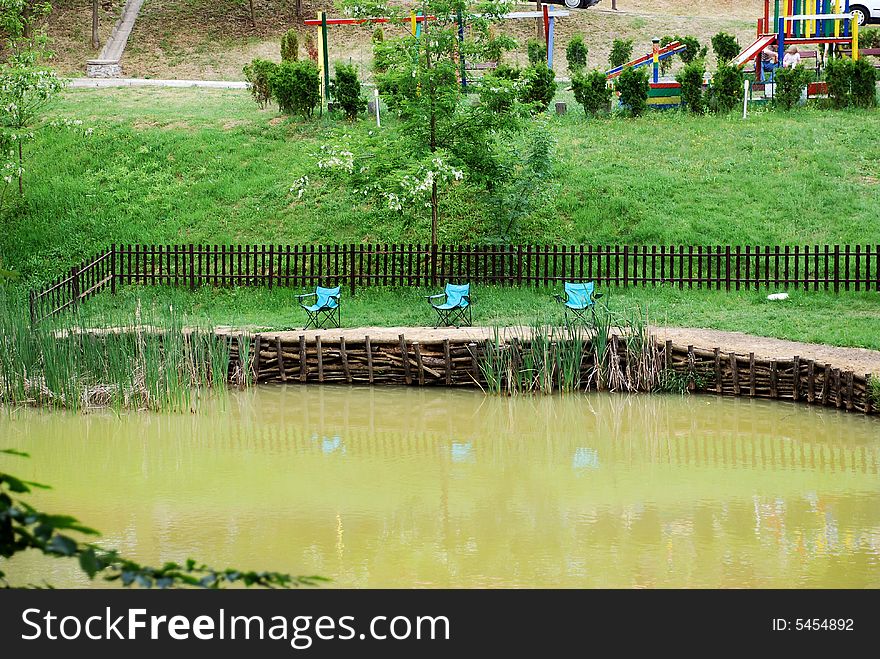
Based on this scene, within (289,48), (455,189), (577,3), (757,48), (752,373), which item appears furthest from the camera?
(577,3)

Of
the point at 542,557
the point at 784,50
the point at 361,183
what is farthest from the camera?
the point at 784,50

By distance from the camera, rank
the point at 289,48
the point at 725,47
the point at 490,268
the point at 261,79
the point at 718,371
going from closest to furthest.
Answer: the point at 718,371 → the point at 490,268 → the point at 261,79 → the point at 289,48 → the point at 725,47

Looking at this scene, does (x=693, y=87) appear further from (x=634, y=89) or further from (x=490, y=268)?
(x=490, y=268)

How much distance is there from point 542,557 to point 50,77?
15.9 m

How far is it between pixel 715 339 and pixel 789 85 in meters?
12.4

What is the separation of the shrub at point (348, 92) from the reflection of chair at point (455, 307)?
9.33 meters

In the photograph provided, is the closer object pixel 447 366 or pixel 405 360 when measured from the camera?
pixel 447 366

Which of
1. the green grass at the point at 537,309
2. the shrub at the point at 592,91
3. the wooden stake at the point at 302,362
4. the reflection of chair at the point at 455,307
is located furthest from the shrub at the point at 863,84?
the wooden stake at the point at 302,362

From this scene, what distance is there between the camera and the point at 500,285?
60.1 ft

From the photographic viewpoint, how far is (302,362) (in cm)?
1451

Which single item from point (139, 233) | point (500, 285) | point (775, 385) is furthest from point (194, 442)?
point (139, 233)

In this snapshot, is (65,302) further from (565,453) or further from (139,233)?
(565,453)

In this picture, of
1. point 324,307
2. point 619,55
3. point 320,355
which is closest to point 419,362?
point 320,355

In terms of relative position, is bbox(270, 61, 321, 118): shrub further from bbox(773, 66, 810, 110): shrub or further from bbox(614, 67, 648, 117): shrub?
bbox(773, 66, 810, 110): shrub
